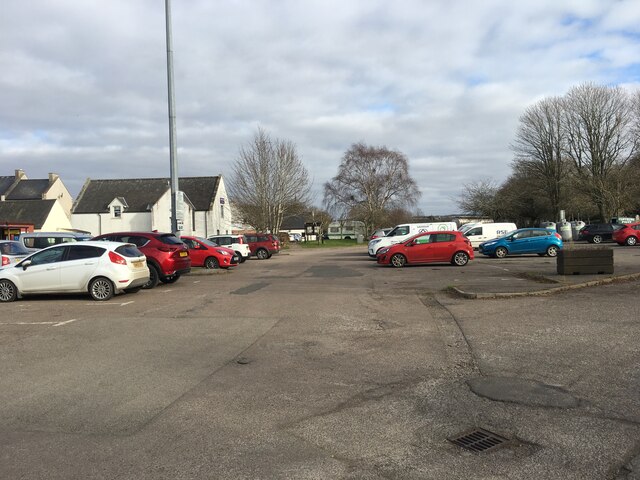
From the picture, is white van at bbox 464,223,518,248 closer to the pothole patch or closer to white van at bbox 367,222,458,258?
white van at bbox 367,222,458,258

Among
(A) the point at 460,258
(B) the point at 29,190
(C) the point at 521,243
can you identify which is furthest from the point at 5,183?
(C) the point at 521,243

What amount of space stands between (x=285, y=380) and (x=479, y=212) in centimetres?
6472

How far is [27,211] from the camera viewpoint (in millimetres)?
51250

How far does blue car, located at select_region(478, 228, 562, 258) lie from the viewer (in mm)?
25462

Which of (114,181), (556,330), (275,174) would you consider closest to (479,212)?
(275,174)

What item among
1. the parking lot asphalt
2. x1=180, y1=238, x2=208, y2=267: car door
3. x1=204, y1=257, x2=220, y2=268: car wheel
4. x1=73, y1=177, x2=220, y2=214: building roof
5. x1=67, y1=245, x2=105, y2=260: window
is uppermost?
x1=73, y1=177, x2=220, y2=214: building roof

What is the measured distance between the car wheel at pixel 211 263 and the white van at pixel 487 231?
1631cm

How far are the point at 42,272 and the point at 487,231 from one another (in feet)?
83.0

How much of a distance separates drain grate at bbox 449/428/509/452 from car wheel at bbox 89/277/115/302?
10748mm

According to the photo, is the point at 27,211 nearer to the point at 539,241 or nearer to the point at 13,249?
the point at 13,249

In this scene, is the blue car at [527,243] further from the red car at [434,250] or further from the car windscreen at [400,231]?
the red car at [434,250]

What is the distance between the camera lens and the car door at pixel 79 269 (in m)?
12.8

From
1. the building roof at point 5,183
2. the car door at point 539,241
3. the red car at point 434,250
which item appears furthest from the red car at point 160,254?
the building roof at point 5,183

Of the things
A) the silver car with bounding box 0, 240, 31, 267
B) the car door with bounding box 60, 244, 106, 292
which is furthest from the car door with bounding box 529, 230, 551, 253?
the silver car with bounding box 0, 240, 31, 267
